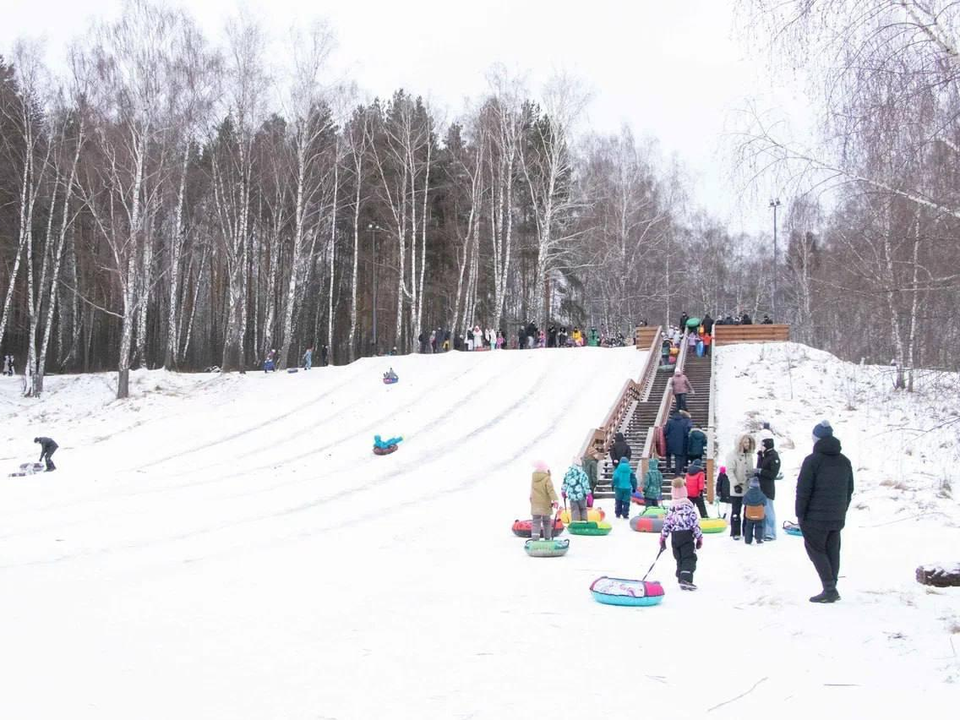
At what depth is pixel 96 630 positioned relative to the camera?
27.8 ft

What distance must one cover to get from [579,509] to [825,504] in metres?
6.85

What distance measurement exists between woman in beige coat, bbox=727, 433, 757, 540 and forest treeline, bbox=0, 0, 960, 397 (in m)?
2.35

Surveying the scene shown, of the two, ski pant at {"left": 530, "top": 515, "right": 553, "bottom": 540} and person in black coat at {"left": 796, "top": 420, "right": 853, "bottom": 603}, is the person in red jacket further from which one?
person in black coat at {"left": 796, "top": 420, "right": 853, "bottom": 603}

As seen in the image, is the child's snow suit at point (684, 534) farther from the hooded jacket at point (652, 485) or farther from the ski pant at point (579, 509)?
the hooded jacket at point (652, 485)

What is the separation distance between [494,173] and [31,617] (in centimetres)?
4071

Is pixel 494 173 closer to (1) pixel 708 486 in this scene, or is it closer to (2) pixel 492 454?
(2) pixel 492 454

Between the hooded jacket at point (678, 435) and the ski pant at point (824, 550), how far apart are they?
1065 cm

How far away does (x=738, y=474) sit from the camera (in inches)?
573

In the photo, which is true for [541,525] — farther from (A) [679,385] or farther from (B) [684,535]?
(A) [679,385]

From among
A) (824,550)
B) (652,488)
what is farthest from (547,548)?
(652,488)

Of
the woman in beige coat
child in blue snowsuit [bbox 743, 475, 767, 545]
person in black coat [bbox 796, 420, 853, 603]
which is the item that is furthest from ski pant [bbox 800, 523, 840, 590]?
the woman in beige coat

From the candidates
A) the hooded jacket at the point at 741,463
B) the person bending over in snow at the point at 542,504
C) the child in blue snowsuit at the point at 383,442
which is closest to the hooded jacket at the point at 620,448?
the hooded jacket at the point at 741,463

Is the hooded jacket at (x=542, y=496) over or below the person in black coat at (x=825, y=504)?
below

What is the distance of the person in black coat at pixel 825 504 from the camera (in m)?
8.59
